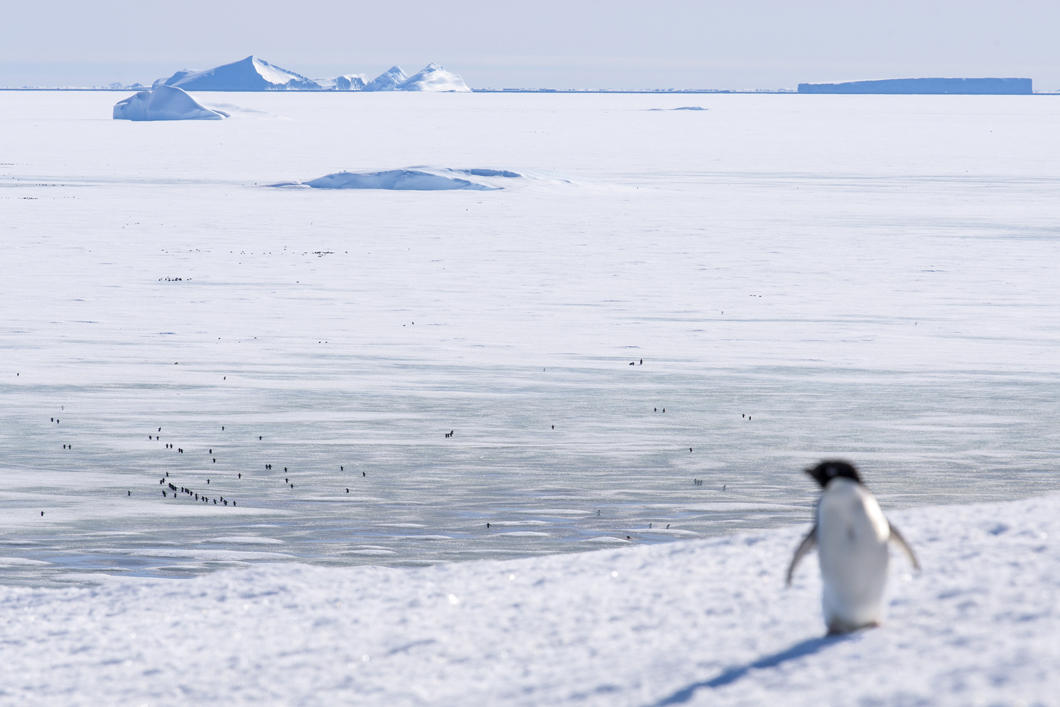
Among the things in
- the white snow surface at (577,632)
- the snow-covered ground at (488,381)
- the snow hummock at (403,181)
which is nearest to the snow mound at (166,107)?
the snow hummock at (403,181)

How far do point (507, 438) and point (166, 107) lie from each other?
106 m

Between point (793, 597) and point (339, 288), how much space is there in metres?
16.0

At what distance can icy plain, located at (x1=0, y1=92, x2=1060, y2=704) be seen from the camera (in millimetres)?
6363

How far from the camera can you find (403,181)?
150 ft

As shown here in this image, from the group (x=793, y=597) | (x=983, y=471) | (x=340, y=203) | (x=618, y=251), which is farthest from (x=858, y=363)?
(x=340, y=203)

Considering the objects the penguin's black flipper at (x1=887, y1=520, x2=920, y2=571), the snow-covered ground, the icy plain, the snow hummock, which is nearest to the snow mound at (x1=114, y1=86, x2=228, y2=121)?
the snow hummock

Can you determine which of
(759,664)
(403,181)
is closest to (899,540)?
(759,664)

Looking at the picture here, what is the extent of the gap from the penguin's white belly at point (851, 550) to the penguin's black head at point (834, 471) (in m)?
0.03

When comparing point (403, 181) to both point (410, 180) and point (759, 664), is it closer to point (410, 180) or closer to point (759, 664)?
point (410, 180)

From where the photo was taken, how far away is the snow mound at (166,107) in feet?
360

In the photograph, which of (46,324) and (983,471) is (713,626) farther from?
(46,324)

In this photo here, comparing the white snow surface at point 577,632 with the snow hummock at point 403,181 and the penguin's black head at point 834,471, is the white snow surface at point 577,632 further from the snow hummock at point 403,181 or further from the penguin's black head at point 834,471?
the snow hummock at point 403,181

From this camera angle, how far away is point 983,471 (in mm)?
11102

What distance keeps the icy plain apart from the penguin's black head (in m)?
0.58
